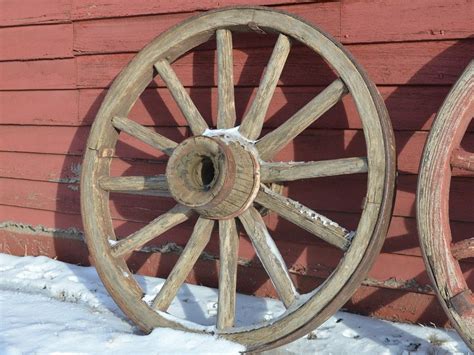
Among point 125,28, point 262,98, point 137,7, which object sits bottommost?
point 262,98

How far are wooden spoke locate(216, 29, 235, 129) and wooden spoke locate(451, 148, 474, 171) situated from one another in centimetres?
96

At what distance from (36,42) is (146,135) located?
130cm

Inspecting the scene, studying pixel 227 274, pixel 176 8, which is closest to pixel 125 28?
pixel 176 8

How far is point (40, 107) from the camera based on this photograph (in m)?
3.59

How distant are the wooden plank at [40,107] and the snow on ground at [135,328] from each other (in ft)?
3.16

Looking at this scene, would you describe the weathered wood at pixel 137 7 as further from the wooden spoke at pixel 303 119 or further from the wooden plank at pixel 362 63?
the wooden spoke at pixel 303 119

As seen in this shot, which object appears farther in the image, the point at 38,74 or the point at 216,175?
the point at 38,74

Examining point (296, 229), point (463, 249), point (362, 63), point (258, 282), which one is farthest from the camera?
point (258, 282)

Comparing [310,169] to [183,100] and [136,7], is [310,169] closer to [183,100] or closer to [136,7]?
[183,100]

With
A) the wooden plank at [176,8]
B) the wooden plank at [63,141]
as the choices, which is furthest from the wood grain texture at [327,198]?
the wooden plank at [176,8]

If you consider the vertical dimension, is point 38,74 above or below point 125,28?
below

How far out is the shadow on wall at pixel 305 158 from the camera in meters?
2.57

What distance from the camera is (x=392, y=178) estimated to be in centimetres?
216

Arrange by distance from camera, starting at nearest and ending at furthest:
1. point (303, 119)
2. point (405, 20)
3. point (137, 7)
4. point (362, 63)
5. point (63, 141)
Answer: point (303, 119) < point (405, 20) < point (362, 63) < point (137, 7) < point (63, 141)
